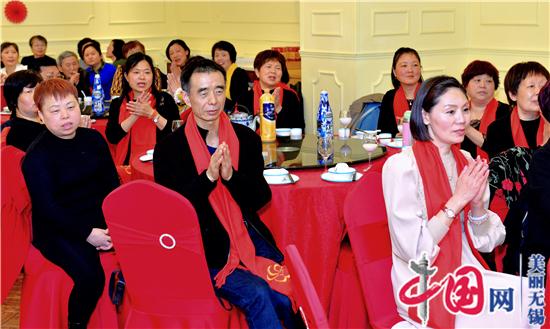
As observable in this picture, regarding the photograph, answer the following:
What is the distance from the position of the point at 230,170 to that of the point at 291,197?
1.48 feet

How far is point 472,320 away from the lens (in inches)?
87.5

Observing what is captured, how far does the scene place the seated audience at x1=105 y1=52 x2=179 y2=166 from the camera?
14.1ft

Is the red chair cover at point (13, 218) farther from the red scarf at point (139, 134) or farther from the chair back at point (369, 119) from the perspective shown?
the chair back at point (369, 119)

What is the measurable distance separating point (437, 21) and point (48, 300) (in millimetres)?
4893

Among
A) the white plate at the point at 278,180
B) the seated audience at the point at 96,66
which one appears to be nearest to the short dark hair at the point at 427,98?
the white plate at the point at 278,180

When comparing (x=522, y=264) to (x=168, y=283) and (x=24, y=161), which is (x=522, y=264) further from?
(x=24, y=161)

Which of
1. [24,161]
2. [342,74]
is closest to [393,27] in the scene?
[342,74]

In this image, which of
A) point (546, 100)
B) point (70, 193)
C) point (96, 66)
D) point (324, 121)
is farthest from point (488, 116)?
point (96, 66)

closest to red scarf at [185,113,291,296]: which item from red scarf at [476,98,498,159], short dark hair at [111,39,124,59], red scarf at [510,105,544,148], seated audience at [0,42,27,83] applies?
red scarf at [510,105,544,148]

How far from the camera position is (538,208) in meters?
2.35

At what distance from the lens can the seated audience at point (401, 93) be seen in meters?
4.58

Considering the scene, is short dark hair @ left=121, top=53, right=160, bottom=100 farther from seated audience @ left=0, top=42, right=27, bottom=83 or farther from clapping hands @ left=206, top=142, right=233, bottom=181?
seated audience @ left=0, top=42, right=27, bottom=83

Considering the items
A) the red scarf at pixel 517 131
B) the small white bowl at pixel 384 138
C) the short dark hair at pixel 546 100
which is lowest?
the small white bowl at pixel 384 138

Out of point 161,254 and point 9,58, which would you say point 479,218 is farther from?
point 9,58
